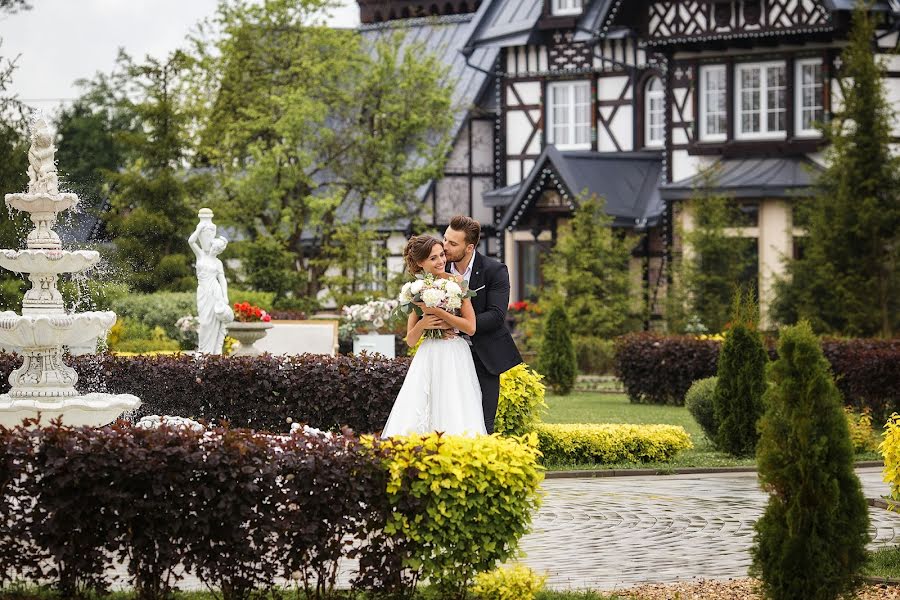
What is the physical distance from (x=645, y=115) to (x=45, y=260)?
26.1 m

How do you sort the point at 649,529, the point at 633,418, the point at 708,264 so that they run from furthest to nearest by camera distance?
the point at 708,264 < the point at 633,418 < the point at 649,529

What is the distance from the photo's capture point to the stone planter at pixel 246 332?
22.4m

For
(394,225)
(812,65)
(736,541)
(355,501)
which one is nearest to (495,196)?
(394,225)

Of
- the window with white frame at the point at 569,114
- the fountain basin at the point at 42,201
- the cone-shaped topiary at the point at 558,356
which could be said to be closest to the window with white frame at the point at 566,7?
the window with white frame at the point at 569,114

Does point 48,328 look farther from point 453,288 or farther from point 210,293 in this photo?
point 210,293

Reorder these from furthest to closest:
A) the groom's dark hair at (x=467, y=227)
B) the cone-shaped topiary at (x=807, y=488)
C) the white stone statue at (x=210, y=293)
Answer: the white stone statue at (x=210, y=293), the groom's dark hair at (x=467, y=227), the cone-shaped topiary at (x=807, y=488)

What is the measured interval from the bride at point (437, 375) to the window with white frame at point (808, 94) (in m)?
23.9

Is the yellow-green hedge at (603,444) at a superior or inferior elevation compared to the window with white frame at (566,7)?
inferior

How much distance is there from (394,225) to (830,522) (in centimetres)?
3324

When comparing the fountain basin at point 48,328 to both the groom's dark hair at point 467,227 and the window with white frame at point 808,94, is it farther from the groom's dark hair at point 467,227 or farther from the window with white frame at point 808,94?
the window with white frame at point 808,94

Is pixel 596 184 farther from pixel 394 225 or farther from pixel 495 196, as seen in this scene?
pixel 394 225

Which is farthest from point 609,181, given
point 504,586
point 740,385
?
point 504,586

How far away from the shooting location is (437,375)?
10.0 metres

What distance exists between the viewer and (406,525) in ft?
26.1
